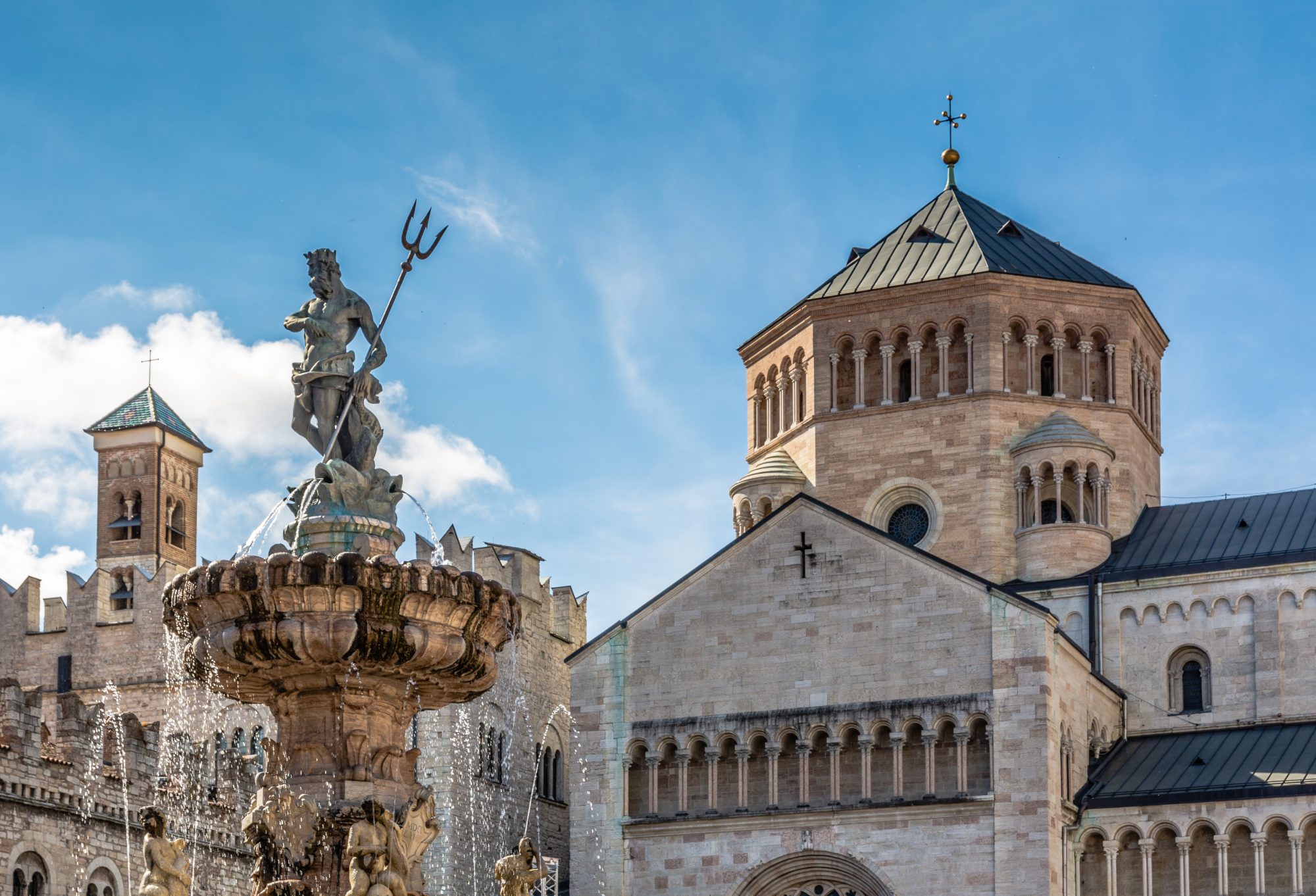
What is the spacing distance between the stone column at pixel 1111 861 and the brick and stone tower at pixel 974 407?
7.42 metres

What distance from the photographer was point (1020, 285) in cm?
5006

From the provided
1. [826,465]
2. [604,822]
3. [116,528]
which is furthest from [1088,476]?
[116,528]

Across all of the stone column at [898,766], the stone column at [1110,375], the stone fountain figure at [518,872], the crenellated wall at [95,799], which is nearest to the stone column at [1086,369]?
the stone column at [1110,375]

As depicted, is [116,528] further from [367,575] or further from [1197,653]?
[367,575]

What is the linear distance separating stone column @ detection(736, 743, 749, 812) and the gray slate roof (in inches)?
390

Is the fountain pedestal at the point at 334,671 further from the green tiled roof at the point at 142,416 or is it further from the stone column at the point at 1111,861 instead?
the green tiled roof at the point at 142,416

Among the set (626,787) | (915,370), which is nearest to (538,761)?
(626,787)

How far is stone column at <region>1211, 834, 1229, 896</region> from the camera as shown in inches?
1619

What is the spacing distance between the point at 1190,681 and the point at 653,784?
38.2ft

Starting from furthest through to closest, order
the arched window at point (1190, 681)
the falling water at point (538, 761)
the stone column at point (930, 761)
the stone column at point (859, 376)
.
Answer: the falling water at point (538, 761), the stone column at point (859, 376), the arched window at point (1190, 681), the stone column at point (930, 761)

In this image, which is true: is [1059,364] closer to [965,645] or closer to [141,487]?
[965,645]

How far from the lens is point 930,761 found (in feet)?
138

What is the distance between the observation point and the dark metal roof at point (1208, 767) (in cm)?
4153

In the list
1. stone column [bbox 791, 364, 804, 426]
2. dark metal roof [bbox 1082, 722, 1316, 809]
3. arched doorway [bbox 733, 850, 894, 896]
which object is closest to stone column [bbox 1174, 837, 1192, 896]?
dark metal roof [bbox 1082, 722, 1316, 809]
